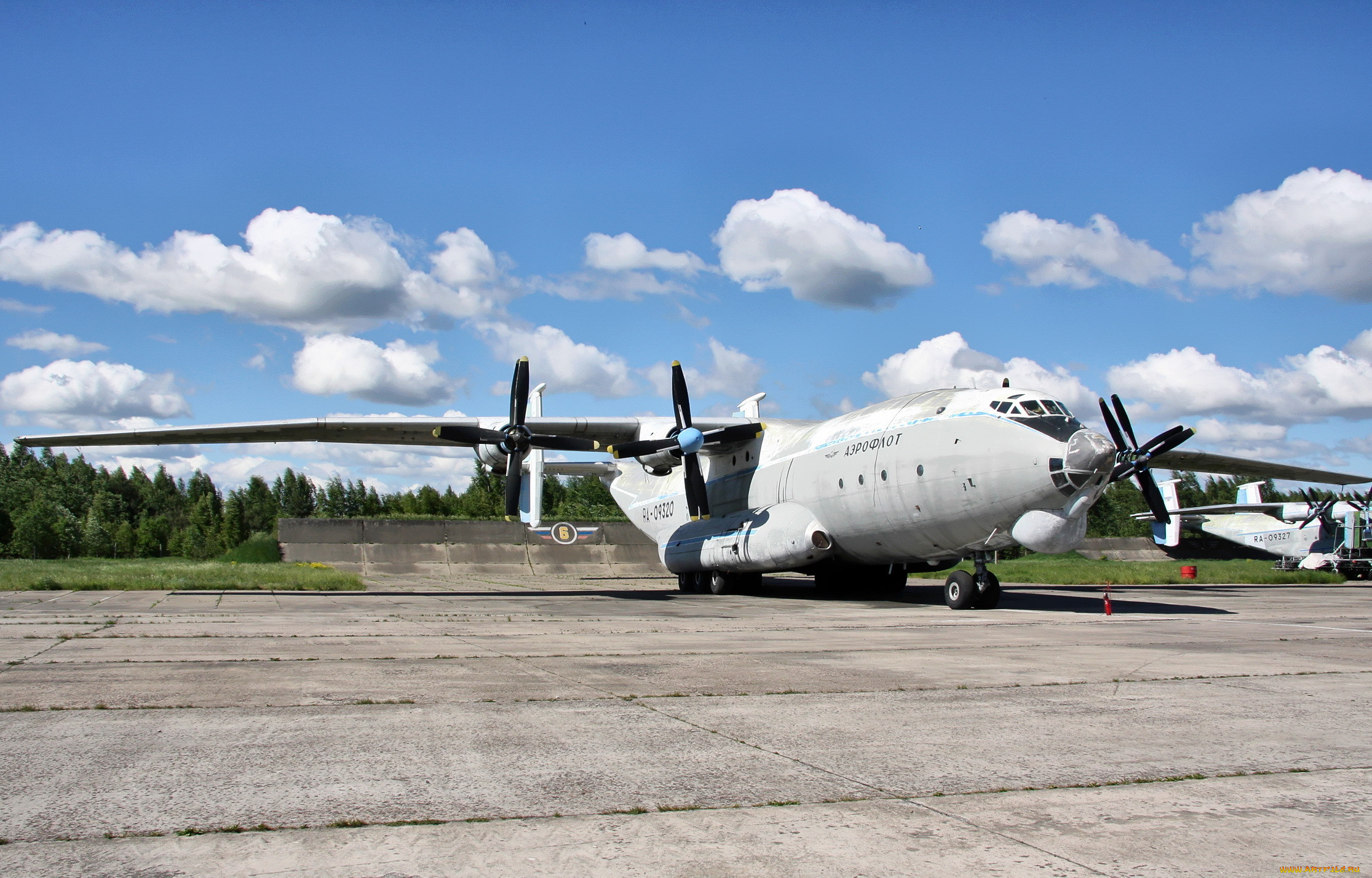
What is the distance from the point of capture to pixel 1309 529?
44250mm

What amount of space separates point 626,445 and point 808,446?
432cm

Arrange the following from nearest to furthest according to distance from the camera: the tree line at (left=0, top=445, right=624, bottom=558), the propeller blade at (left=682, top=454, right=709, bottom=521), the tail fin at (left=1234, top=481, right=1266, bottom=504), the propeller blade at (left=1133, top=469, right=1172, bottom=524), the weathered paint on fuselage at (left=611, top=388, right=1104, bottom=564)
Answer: the weathered paint on fuselage at (left=611, top=388, right=1104, bottom=564) < the propeller blade at (left=1133, top=469, right=1172, bottom=524) < the propeller blade at (left=682, top=454, right=709, bottom=521) < the tail fin at (left=1234, top=481, right=1266, bottom=504) < the tree line at (left=0, top=445, right=624, bottom=558)

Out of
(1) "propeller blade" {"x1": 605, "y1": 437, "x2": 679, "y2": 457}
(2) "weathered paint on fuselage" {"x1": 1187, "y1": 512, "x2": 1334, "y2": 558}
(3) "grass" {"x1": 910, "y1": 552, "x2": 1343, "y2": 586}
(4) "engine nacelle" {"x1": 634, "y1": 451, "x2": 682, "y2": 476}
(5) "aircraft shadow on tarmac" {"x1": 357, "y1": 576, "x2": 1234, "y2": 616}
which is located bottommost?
(3) "grass" {"x1": 910, "y1": 552, "x2": 1343, "y2": 586}

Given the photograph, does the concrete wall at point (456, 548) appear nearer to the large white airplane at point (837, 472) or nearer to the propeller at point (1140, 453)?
the large white airplane at point (837, 472)

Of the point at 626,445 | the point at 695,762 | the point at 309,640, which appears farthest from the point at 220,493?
the point at 695,762

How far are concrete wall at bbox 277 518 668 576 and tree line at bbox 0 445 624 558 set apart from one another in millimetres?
25598

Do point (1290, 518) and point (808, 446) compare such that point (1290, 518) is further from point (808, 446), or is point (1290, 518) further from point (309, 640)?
point (309, 640)

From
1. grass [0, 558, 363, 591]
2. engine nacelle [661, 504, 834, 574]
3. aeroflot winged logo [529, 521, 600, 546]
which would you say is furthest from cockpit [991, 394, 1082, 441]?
aeroflot winged logo [529, 521, 600, 546]

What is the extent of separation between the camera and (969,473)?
55.1ft

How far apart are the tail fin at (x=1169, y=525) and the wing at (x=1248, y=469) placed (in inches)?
55.3

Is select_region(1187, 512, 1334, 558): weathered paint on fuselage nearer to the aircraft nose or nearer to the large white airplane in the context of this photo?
the large white airplane

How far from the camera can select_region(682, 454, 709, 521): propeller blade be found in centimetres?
2294

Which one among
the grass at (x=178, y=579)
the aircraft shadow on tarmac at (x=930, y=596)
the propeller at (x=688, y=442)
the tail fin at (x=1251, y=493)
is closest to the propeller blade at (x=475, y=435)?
the propeller at (x=688, y=442)

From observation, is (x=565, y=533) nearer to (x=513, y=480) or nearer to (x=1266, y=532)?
(x=513, y=480)
